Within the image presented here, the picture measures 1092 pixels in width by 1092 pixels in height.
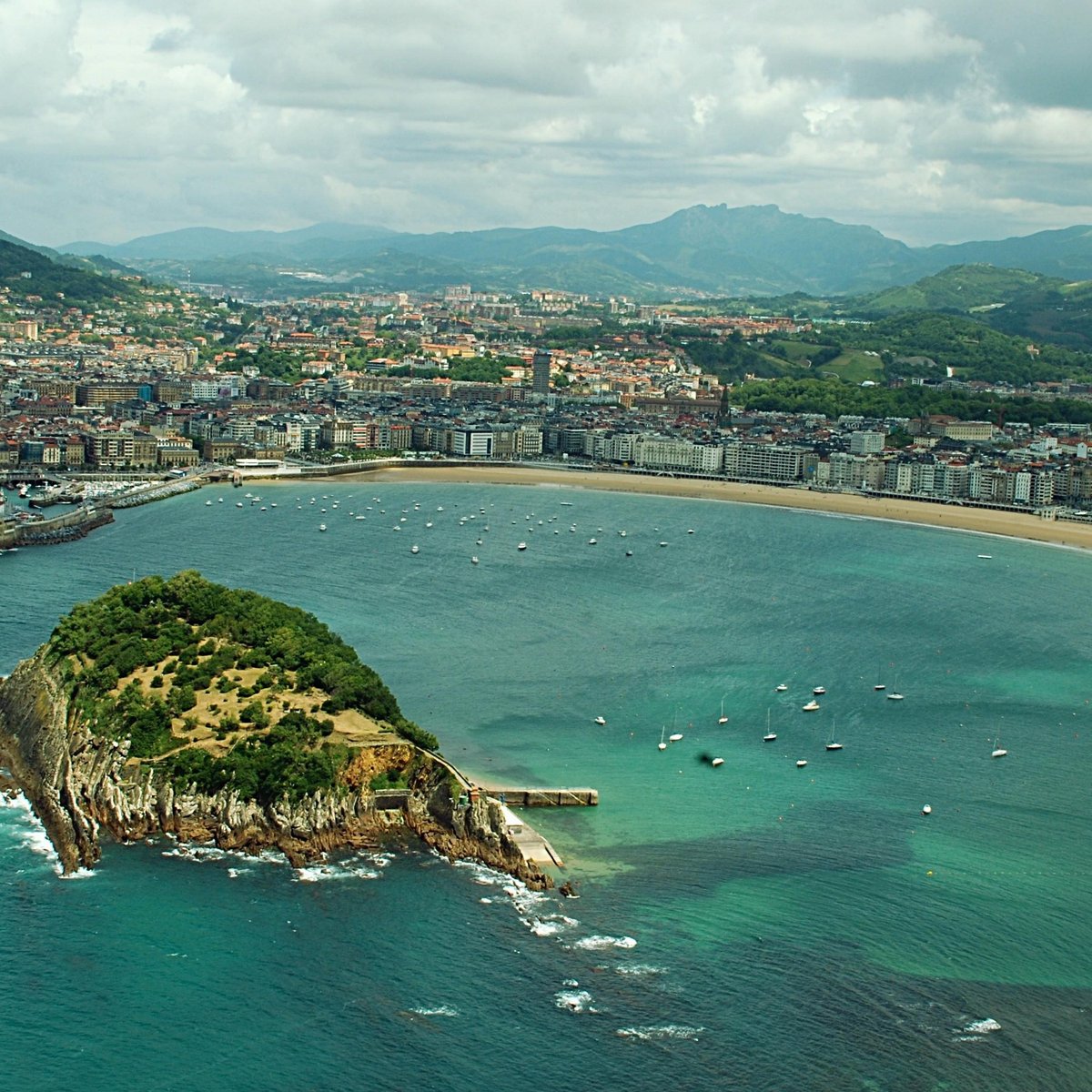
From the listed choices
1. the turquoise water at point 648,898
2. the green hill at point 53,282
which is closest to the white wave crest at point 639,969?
the turquoise water at point 648,898

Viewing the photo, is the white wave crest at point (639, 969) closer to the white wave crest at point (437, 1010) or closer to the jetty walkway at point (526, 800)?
the white wave crest at point (437, 1010)

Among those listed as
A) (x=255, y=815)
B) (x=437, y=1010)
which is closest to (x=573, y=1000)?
(x=437, y=1010)

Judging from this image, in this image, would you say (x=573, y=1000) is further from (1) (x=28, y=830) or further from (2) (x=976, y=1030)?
(1) (x=28, y=830)

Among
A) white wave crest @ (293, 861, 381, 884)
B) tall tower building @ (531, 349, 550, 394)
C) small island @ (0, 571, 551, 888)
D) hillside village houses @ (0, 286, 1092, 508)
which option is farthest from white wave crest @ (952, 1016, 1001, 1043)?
tall tower building @ (531, 349, 550, 394)

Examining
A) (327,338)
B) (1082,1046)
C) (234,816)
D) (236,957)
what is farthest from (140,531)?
(327,338)

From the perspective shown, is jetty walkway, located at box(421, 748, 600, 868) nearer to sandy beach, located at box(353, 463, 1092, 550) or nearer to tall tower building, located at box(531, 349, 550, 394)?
sandy beach, located at box(353, 463, 1092, 550)

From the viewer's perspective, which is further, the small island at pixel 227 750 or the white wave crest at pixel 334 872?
the small island at pixel 227 750
